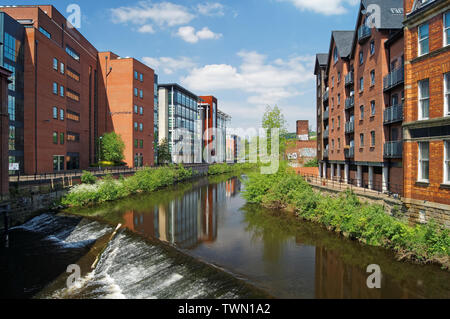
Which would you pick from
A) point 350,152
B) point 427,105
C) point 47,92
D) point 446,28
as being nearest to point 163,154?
point 47,92

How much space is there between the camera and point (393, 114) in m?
18.7

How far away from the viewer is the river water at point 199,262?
947cm

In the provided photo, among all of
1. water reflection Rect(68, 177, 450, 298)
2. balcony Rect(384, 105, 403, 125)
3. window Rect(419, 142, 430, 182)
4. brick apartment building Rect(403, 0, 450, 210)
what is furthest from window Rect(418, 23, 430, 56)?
water reflection Rect(68, 177, 450, 298)

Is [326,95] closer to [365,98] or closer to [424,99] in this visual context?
[365,98]

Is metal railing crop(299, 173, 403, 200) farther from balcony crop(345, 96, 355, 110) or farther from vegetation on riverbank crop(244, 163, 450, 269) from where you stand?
balcony crop(345, 96, 355, 110)

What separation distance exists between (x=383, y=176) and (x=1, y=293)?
2184 cm

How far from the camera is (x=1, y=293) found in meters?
9.98

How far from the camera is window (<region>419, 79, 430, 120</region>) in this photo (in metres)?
12.3

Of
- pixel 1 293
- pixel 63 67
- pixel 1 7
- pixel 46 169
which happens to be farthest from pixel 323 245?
pixel 1 7

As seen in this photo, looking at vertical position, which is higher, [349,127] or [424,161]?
[349,127]

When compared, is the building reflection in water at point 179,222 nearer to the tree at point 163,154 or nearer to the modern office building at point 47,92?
the modern office building at point 47,92

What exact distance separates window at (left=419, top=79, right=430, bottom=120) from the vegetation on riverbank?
4760mm

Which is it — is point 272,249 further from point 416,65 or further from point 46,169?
point 46,169

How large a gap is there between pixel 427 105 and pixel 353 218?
6237mm
